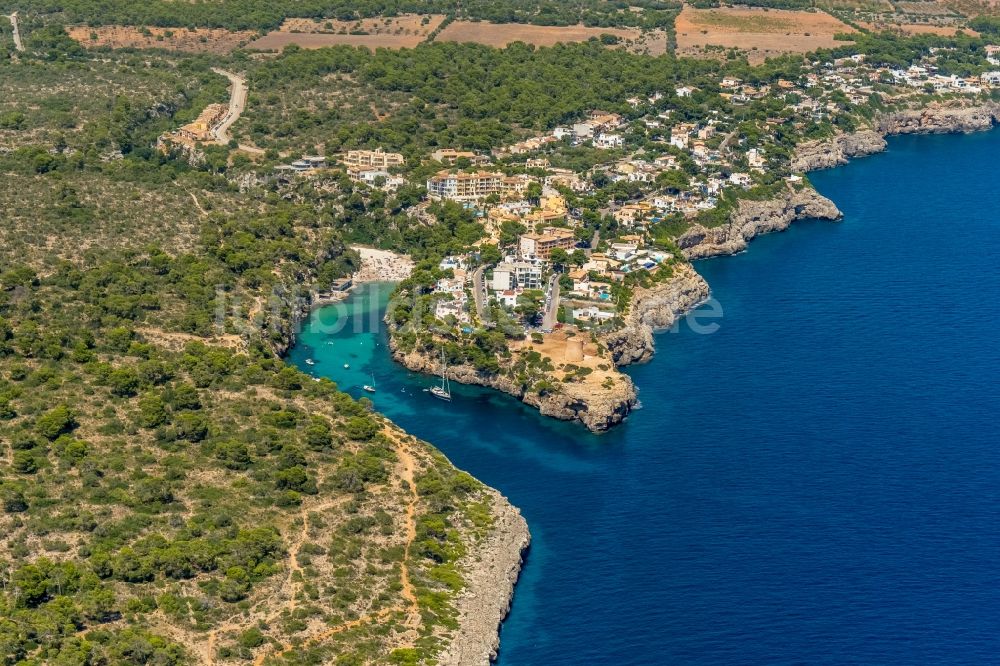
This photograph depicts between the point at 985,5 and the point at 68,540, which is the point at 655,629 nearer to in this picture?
the point at 68,540

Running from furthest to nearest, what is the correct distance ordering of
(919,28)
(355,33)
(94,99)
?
(919,28) < (355,33) < (94,99)

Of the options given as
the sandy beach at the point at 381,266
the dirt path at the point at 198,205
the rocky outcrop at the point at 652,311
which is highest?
the dirt path at the point at 198,205

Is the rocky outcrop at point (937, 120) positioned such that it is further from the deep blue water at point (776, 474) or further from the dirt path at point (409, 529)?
the dirt path at point (409, 529)

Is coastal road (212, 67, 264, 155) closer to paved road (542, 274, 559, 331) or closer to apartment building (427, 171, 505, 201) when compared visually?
apartment building (427, 171, 505, 201)

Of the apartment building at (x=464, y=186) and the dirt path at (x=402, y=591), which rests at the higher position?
the apartment building at (x=464, y=186)

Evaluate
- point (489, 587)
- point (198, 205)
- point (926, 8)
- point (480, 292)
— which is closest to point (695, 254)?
point (480, 292)

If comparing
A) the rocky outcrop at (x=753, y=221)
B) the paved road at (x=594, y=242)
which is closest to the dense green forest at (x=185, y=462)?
the paved road at (x=594, y=242)

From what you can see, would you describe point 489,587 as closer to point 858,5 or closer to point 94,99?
A: point 94,99

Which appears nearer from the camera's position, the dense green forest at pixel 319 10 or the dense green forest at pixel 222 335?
the dense green forest at pixel 222 335
